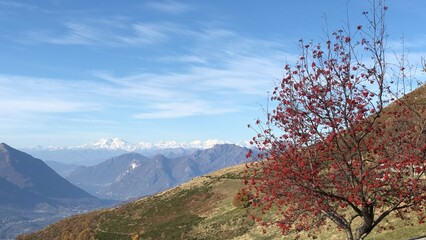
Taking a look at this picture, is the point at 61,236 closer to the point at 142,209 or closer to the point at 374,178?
the point at 142,209

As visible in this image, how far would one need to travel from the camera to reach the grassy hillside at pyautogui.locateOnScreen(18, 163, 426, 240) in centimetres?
5120

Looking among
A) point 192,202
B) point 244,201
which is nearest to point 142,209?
point 192,202

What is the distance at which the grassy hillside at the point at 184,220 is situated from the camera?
51.2 meters

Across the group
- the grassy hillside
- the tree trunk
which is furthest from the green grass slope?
the tree trunk

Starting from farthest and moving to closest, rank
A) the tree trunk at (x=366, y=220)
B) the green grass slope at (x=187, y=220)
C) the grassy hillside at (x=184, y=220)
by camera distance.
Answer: the grassy hillside at (x=184, y=220) → the green grass slope at (x=187, y=220) → the tree trunk at (x=366, y=220)

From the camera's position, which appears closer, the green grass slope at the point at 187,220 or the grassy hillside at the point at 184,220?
the green grass slope at the point at 187,220

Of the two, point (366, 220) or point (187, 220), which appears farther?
point (187, 220)

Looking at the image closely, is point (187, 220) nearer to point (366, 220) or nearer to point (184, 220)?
point (184, 220)

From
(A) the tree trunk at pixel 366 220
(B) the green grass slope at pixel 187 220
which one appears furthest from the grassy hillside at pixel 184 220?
(A) the tree trunk at pixel 366 220

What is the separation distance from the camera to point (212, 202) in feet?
236

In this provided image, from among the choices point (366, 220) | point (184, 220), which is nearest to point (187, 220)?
point (184, 220)

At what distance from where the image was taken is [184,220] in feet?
222

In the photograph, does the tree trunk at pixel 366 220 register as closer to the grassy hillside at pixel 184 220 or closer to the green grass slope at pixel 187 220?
the green grass slope at pixel 187 220

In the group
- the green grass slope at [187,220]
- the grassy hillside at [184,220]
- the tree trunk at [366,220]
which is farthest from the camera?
the grassy hillside at [184,220]
